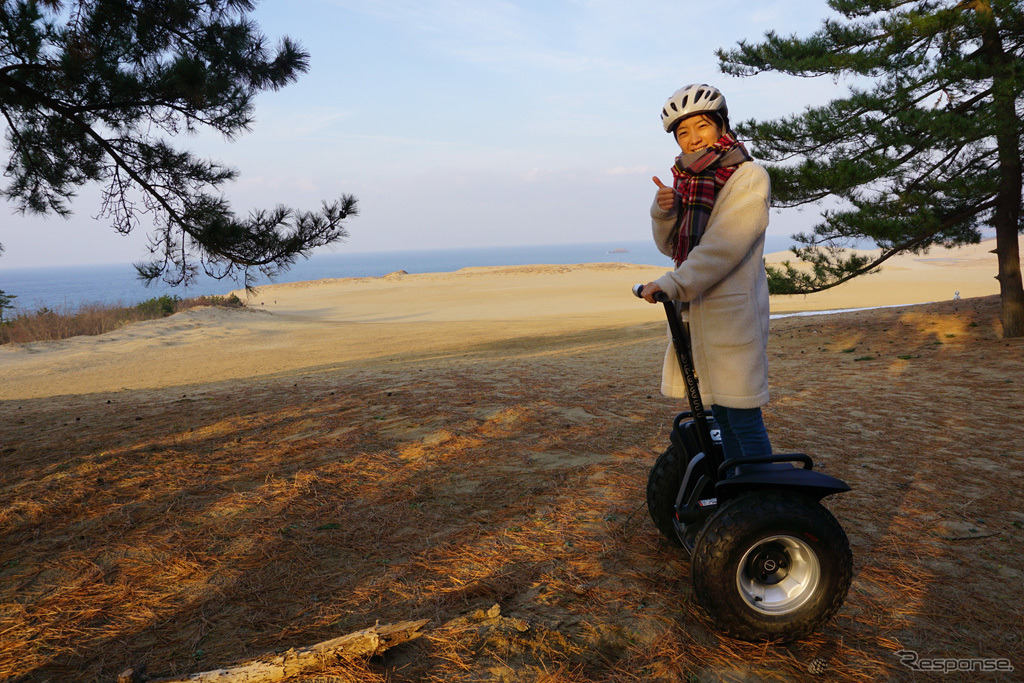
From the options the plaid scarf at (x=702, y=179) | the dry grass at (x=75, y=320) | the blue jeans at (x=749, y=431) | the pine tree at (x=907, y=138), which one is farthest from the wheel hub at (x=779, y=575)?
the dry grass at (x=75, y=320)

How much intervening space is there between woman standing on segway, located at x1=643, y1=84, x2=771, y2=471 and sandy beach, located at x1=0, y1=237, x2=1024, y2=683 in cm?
89

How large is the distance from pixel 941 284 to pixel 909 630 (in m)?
32.0

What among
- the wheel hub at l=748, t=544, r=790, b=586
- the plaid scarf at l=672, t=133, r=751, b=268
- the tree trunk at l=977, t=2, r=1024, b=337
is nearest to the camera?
the wheel hub at l=748, t=544, r=790, b=586

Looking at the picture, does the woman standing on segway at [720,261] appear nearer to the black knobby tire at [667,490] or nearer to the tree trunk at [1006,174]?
the black knobby tire at [667,490]

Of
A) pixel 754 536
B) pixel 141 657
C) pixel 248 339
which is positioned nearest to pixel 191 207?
pixel 141 657

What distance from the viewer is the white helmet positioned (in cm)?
249

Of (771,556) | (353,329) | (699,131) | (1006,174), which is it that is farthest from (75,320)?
(1006,174)

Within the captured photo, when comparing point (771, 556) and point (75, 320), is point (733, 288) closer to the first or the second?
point (771, 556)

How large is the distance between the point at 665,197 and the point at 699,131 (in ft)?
0.97

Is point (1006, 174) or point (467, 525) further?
point (1006, 174)

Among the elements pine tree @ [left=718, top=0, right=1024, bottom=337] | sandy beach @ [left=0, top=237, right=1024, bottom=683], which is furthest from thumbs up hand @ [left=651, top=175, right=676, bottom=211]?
pine tree @ [left=718, top=0, right=1024, bottom=337]

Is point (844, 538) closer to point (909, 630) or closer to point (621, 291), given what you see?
point (909, 630)

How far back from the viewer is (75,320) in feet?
56.7

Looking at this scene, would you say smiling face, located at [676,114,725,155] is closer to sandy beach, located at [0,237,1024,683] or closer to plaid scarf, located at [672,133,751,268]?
plaid scarf, located at [672,133,751,268]
